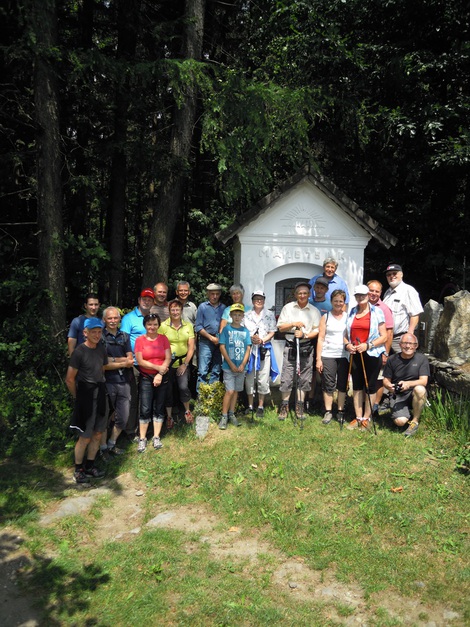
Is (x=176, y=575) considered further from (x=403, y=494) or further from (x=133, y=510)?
(x=403, y=494)

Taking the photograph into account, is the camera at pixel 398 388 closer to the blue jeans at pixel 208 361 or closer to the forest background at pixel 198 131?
the blue jeans at pixel 208 361

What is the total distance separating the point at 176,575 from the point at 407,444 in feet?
11.1

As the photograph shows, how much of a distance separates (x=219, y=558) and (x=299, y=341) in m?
3.41

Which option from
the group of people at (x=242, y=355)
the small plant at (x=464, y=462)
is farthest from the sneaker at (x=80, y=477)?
the small plant at (x=464, y=462)

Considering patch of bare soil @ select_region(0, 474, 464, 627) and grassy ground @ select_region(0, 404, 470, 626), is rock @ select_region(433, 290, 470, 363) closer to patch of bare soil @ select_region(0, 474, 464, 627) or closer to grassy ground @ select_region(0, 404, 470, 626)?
grassy ground @ select_region(0, 404, 470, 626)

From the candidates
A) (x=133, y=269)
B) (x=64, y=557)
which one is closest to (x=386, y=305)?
(x=64, y=557)

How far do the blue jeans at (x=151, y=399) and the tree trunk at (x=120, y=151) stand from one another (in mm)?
4838

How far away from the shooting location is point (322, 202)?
864 cm

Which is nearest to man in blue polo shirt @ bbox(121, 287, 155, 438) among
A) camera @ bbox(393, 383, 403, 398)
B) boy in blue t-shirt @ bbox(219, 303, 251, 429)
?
boy in blue t-shirt @ bbox(219, 303, 251, 429)

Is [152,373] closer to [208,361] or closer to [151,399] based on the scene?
[151,399]

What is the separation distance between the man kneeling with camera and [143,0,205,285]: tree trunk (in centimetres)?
456

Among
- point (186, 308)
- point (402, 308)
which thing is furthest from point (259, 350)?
point (402, 308)

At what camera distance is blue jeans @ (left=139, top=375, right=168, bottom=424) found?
669 cm

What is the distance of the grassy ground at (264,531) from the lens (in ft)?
13.4
